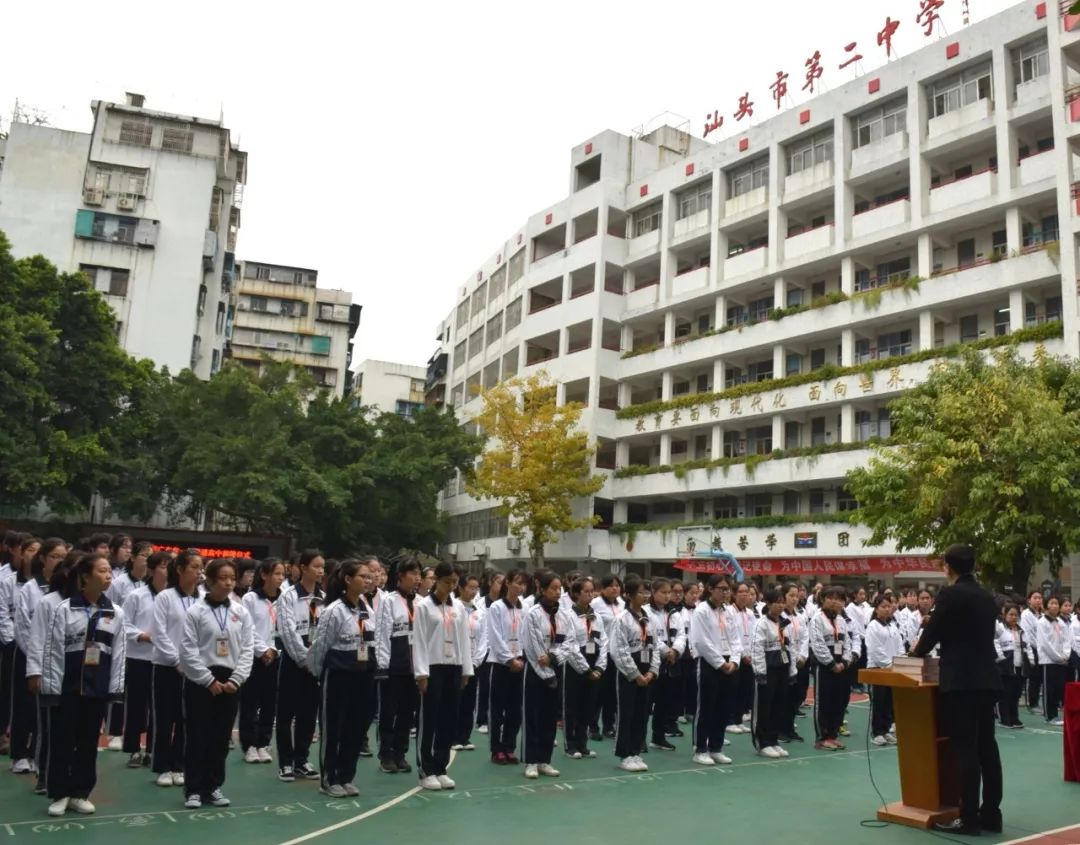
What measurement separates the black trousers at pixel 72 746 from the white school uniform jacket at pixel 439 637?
202 centimetres

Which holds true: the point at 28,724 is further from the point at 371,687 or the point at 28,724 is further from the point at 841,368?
the point at 841,368

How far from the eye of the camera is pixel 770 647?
900cm

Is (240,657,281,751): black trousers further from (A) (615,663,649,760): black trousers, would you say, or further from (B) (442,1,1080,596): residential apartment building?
(B) (442,1,1080,596): residential apartment building

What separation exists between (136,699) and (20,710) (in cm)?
Result: 82

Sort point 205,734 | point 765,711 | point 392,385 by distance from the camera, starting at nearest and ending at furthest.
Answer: point 205,734 → point 765,711 → point 392,385

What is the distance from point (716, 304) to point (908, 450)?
12952 mm

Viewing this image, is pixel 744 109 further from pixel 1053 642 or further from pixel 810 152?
pixel 1053 642

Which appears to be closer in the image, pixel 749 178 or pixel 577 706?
pixel 577 706

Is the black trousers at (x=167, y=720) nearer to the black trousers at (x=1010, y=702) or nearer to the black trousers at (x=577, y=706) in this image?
the black trousers at (x=577, y=706)

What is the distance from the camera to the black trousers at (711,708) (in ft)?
27.3

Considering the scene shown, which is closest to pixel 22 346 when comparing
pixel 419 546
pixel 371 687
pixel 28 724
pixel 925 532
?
pixel 419 546

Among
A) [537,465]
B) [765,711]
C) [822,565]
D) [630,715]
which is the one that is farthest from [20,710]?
[537,465]

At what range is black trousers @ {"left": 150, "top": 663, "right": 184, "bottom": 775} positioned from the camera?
20.9 feet

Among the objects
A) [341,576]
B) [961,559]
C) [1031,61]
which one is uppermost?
[1031,61]
